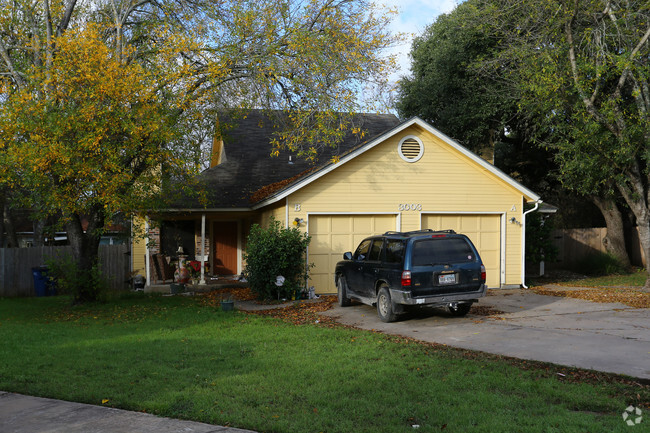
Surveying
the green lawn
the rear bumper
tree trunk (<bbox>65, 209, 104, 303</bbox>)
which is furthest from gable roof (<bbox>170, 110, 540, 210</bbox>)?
the green lawn

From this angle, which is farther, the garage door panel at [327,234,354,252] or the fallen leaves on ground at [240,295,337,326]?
the garage door panel at [327,234,354,252]

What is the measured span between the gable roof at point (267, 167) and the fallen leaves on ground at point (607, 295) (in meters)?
3.15

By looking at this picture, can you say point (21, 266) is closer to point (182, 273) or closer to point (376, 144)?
point (182, 273)

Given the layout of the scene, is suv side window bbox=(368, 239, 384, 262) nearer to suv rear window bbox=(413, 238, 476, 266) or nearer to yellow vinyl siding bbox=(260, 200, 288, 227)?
suv rear window bbox=(413, 238, 476, 266)

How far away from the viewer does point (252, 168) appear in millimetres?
21094

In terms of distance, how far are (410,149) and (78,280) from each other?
994 centimetres

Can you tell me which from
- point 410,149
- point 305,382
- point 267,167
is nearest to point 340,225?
point 410,149

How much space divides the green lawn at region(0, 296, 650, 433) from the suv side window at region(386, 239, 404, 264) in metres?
1.81

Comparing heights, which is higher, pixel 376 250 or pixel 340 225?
pixel 340 225

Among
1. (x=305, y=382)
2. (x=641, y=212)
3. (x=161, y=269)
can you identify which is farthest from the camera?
(x=161, y=269)

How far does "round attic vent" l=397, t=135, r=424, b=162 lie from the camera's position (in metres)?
16.7

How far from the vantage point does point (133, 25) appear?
17.0 meters

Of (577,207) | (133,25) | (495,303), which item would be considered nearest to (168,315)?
(495,303)

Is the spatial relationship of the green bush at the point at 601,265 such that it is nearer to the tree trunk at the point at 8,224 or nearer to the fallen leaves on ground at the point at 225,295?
the fallen leaves on ground at the point at 225,295
